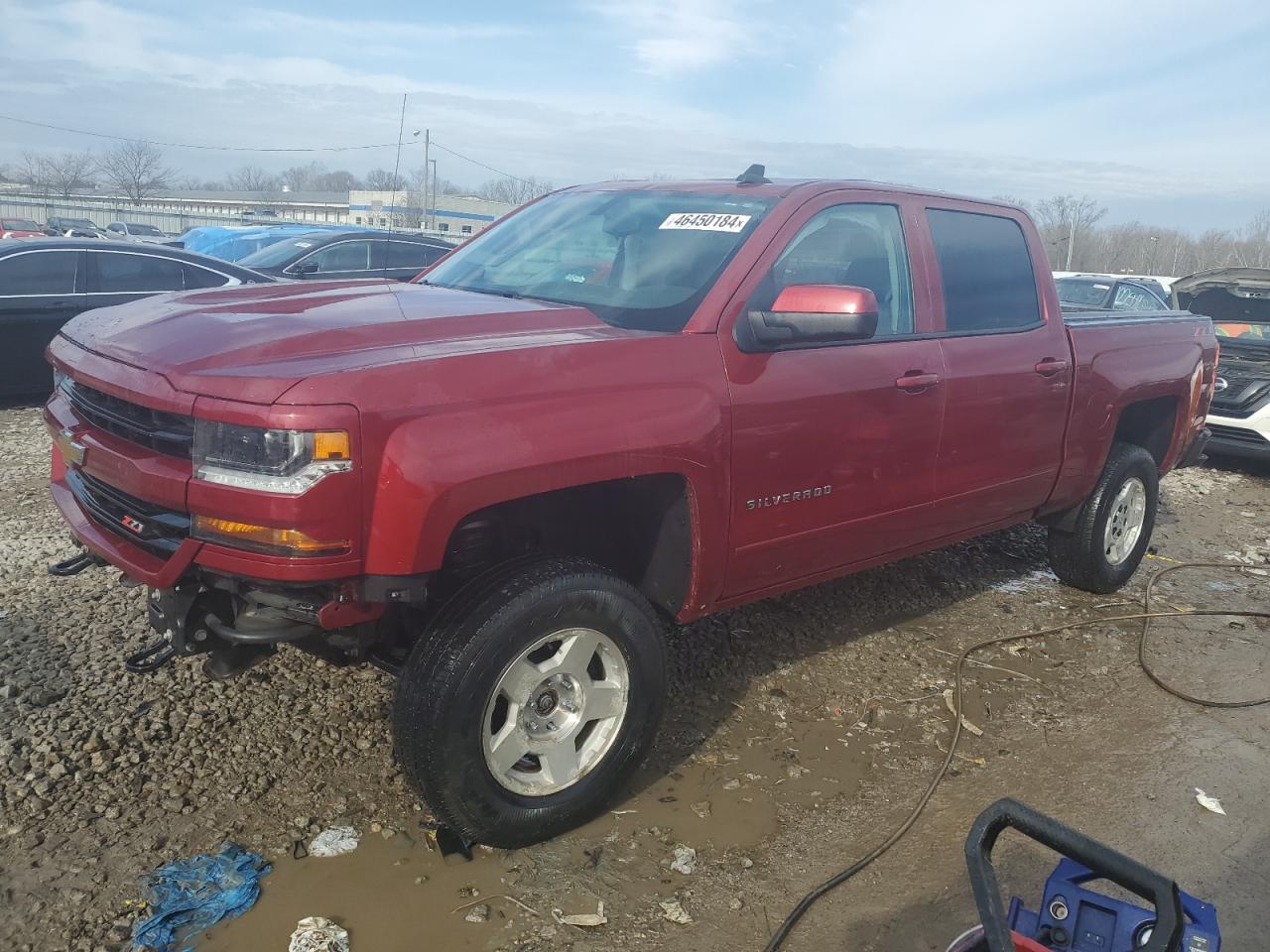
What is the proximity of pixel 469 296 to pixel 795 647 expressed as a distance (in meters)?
2.14

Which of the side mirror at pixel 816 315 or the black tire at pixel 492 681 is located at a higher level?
the side mirror at pixel 816 315

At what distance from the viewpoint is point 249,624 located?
2.72 meters

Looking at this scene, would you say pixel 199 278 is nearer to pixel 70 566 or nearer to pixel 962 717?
pixel 70 566

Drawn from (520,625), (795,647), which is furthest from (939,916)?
(795,647)

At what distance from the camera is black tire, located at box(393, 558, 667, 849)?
2.69 metres

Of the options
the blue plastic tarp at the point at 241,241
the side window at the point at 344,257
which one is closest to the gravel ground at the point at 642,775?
the side window at the point at 344,257

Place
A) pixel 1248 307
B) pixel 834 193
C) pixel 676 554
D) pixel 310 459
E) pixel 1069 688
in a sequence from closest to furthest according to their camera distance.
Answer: pixel 310 459 → pixel 676 554 → pixel 834 193 → pixel 1069 688 → pixel 1248 307

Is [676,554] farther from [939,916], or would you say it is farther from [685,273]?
[939,916]

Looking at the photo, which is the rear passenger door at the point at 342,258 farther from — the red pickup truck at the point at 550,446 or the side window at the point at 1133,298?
the red pickup truck at the point at 550,446

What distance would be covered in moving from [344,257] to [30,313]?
4.89 metres

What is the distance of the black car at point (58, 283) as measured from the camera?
26.0 feet

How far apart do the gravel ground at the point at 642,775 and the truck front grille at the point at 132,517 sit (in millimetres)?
821

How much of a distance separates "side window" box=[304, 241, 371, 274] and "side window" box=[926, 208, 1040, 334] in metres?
9.25

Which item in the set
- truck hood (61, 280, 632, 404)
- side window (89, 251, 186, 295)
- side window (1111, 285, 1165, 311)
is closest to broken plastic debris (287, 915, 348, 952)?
truck hood (61, 280, 632, 404)
